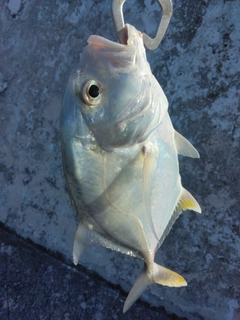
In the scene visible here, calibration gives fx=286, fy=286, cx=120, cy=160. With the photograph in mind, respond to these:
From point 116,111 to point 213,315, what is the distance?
1342 mm

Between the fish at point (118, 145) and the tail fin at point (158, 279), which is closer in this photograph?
the fish at point (118, 145)

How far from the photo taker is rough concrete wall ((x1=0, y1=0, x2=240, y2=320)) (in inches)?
58.2

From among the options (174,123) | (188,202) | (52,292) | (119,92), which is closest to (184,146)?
(188,202)

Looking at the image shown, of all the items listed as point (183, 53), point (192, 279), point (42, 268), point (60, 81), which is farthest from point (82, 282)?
point (183, 53)

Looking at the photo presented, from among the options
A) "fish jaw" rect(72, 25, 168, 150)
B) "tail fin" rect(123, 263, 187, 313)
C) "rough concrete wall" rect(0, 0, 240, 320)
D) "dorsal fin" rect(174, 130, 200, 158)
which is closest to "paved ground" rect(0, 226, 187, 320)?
"rough concrete wall" rect(0, 0, 240, 320)

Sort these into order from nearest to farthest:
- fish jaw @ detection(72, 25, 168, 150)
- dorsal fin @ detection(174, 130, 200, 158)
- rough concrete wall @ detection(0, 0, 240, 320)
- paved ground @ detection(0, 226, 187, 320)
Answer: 1. fish jaw @ detection(72, 25, 168, 150)
2. dorsal fin @ detection(174, 130, 200, 158)
3. rough concrete wall @ detection(0, 0, 240, 320)
4. paved ground @ detection(0, 226, 187, 320)

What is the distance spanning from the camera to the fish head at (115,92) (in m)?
0.75

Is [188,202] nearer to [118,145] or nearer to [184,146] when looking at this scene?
[184,146]

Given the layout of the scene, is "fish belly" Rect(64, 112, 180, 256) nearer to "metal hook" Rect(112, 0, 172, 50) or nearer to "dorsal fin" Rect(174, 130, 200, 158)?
"dorsal fin" Rect(174, 130, 200, 158)

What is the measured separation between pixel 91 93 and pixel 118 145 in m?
0.16

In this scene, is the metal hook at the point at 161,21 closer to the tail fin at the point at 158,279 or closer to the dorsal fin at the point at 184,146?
the dorsal fin at the point at 184,146

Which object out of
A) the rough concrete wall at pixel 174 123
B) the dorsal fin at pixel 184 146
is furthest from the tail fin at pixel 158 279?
the rough concrete wall at pixel 174 123

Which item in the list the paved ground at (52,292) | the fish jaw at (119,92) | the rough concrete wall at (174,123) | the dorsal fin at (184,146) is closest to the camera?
the fish jaw at (119,92)

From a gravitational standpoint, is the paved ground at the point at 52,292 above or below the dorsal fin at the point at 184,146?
below
